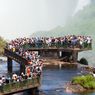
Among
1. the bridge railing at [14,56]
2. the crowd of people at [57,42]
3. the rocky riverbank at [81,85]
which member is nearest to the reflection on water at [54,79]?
the rocky riverbank at [81,85]

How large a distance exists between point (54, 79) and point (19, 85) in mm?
15881

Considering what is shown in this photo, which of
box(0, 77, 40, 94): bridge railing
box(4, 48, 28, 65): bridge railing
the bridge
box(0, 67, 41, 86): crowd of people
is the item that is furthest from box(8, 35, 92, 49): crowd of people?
box(0, 77, 40, 94): bridge railing

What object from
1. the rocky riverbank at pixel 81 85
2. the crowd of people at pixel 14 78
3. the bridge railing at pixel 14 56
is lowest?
the rocky riverbank at pixel 81 85

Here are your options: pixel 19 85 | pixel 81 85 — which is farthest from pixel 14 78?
pixel 81 85

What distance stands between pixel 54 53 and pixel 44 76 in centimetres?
1905

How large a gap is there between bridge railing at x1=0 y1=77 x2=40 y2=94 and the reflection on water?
232cm

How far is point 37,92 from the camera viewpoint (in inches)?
2414

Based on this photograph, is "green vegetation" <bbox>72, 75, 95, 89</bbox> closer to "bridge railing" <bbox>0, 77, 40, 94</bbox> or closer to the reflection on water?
the reflection on water

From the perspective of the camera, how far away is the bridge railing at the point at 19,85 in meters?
55.9

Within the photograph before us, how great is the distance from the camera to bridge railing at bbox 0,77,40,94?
183 ft

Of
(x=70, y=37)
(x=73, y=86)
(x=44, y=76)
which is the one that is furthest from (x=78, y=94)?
(x=70, y=37)

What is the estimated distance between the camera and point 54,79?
73.1 meters

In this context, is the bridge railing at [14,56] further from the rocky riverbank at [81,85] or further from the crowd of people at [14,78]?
the crowd of people at [14,78]

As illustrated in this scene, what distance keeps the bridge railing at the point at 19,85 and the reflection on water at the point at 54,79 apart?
7.61 ft
